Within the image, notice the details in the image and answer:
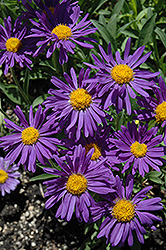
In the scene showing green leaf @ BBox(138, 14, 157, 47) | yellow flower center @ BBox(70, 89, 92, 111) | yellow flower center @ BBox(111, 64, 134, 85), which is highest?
green leaf @ BBox(138, 14, 157, 47)

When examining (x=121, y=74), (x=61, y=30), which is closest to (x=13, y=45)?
(x=61, y=30)

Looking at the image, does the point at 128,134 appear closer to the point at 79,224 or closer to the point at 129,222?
the point at 129,222

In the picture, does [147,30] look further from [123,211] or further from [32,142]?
[123,211]

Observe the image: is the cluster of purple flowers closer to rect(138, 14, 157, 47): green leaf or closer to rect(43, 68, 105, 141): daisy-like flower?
rect(43, 68, 105, 141): daisy-like flower

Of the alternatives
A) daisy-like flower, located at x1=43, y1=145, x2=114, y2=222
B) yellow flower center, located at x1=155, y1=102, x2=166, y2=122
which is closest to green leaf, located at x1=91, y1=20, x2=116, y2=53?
yellow flower center, located at x1=155, y1=102, x2=166, y2=122

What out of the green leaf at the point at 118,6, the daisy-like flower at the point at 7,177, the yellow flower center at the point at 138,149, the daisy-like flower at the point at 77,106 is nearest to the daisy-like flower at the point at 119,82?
the daisy-like flower at the point at 77,106

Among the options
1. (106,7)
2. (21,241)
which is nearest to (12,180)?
(21,241)

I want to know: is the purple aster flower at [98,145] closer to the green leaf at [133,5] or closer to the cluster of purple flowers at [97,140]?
the cluster of purple flowers at [97,140]
